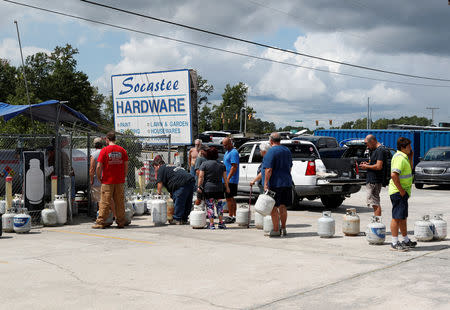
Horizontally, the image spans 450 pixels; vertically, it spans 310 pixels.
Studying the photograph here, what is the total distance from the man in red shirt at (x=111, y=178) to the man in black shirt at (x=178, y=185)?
2.75ft

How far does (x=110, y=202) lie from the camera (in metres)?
11.8

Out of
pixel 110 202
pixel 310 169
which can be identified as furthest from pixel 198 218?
pixel 310 169

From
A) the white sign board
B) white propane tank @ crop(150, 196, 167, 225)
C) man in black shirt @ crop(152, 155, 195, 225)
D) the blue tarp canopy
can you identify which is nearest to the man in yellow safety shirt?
man in black shirt @ crop(152, 155, 195, 225)

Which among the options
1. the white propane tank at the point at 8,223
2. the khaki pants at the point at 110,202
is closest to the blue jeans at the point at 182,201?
the khaki pants at the point at 110,202

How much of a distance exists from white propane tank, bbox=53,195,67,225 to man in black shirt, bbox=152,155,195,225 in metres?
2.06

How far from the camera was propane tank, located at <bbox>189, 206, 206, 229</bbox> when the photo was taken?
38.3ft

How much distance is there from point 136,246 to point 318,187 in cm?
631

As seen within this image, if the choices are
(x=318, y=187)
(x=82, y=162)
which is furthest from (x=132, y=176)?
(x=318, y=187)

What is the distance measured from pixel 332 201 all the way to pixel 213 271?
8.75 metres

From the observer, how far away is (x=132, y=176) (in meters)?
19.4

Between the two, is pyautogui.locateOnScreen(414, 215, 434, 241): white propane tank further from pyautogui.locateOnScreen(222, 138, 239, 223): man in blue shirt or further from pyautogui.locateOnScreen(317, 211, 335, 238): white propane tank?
pyautogui.locateOnScreen(222, 138, 239, 223): man in blue shirt

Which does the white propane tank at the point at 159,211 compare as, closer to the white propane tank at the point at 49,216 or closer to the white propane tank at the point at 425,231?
the white propane tank at the point at 49,216

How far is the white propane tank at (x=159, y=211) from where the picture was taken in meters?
12.3

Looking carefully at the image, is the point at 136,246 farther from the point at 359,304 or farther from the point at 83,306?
the point at 359,304
